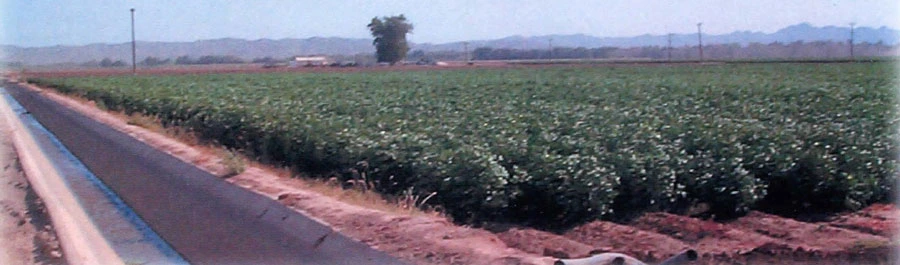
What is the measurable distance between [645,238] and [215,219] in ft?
17.2

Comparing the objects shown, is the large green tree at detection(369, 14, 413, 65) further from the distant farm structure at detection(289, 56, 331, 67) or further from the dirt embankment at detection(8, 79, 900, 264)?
the dirt embankment at detection(8, 79, 900, 264)

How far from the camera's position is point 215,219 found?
41.2ft

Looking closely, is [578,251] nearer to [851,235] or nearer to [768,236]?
[768,236]

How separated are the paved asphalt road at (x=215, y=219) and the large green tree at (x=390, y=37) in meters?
59.0

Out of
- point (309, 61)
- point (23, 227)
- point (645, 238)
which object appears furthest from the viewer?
point (309, 61)

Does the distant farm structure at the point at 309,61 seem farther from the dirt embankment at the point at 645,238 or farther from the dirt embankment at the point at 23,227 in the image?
the dirt embankment at the point at 645,238

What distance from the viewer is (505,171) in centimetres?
1109

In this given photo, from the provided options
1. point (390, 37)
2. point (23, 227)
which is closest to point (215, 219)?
point (23, 227)

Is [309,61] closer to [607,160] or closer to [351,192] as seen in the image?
[351,192]

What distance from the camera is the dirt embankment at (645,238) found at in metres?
9.08

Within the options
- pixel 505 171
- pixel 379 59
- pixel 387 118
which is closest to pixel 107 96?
pixel 387 118

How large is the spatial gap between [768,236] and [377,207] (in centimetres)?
423

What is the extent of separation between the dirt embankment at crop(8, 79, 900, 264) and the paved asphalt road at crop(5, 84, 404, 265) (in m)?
0.28

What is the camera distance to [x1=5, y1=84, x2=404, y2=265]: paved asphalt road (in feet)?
33.0
